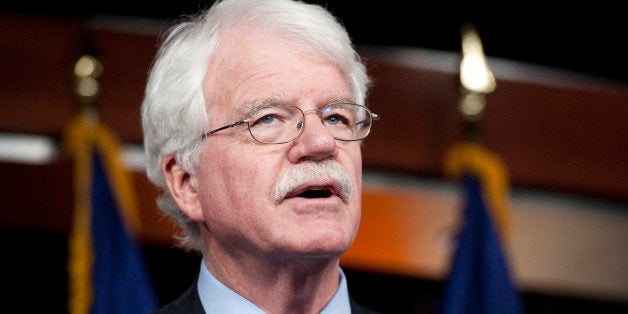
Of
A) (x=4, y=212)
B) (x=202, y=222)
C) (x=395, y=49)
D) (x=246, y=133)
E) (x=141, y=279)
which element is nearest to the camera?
(x=246, y=133)

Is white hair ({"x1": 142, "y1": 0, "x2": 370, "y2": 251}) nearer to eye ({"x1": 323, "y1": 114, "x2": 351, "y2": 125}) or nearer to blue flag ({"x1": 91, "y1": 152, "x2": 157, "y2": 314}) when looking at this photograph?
eye ({"x1": 323, "y1": 114, "x2": 351, "y2": 125})

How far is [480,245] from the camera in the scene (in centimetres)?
211

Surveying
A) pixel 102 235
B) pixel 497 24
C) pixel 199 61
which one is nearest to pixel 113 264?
pixel 102 235

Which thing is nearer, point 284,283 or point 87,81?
point 284,283

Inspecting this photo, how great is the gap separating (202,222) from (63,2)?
43.0 inches

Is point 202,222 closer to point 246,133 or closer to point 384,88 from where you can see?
point 246,133

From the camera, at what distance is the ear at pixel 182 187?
142 cm

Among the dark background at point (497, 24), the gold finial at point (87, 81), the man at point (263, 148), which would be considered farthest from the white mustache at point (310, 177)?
the dark background at point (497, 24)

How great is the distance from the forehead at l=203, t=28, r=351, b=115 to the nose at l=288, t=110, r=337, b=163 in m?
0.05

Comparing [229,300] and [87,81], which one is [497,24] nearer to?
[87,81]

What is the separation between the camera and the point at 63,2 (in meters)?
2.35

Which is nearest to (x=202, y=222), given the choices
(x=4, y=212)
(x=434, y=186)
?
(x=4, y=212)

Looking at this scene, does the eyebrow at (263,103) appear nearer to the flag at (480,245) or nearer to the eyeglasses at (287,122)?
the eyeglasses at (287,122)

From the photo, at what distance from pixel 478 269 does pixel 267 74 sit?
0.91 metres
